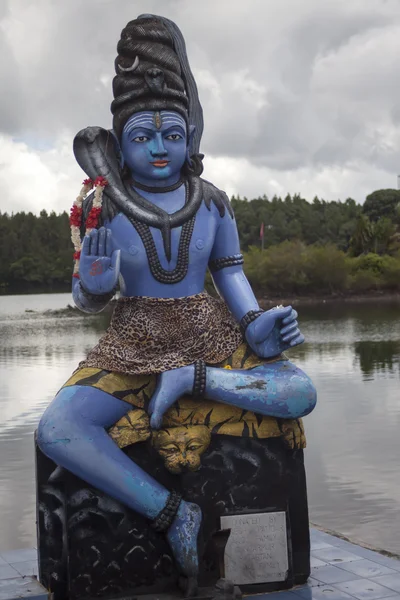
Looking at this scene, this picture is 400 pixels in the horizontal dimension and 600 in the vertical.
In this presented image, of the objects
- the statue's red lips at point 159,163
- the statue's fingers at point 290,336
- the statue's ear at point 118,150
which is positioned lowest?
the statue's fingers at point 290,336

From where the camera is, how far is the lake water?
713 cm

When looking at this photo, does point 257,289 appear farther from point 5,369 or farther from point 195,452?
point 195,452

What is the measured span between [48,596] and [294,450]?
148cm

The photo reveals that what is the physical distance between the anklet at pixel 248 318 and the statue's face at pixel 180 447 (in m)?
0.64

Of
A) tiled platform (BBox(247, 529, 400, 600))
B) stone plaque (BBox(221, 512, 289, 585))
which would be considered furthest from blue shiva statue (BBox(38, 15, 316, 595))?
tiled platform (BBox(247, 529, 400, 600))

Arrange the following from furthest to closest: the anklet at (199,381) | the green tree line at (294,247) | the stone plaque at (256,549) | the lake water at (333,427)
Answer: the green tree line at (294,247), the lake water at (333,427), the stone plaque at (256,549), the anklet at (199,381)

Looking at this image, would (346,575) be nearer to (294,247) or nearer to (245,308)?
(245,308)

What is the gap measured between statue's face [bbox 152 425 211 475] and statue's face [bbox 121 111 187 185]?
55.2 inches

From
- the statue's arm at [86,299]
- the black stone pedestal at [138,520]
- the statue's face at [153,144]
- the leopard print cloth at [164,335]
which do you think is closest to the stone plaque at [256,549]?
the black stone pedestal at [138,520]

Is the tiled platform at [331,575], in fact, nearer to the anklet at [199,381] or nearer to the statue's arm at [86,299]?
the anklet at [199,381]

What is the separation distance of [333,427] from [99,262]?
6258mm

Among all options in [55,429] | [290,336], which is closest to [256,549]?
[290,336]

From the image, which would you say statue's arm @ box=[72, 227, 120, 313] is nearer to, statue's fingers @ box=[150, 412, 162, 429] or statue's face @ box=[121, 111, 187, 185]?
statue's face @ box=[121, 111, 187, 185]

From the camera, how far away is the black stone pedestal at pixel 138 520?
4824 millimetres
